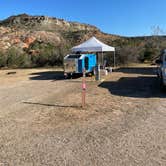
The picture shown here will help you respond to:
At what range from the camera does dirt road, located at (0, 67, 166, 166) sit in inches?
185

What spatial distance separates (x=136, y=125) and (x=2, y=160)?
10.7ft

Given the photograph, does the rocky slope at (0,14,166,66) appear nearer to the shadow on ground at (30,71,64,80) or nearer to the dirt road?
the shadow on ground at (30,71,64,80)

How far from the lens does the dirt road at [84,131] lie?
4.71 m

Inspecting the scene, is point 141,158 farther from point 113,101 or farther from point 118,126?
point 113,101

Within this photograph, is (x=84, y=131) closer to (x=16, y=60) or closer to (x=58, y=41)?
(x=16, y=60)

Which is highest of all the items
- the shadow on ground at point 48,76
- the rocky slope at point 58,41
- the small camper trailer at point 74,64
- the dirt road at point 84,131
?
the rocky slope at point 58,41

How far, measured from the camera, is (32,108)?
8656mm

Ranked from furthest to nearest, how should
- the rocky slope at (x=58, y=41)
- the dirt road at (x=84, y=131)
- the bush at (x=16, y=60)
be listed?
1. the bush at (x=16, y=60)
2. the rocky slope at (x=58, y=41)
3. the dirt road at (x=84, y=131)

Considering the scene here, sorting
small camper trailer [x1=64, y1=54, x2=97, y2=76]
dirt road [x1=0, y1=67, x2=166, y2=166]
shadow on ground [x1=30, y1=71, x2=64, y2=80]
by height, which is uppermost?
small camper trailer [x1=64, y1=54, x2=97, y2=76]

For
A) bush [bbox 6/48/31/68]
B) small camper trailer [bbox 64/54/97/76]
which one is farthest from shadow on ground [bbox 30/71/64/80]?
bush [bbox 6/48/31/68]

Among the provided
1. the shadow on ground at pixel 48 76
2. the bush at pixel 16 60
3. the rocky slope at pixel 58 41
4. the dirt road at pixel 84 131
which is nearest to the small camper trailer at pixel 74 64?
the shadow on ground at pixel 48 76

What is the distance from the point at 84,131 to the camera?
618cm

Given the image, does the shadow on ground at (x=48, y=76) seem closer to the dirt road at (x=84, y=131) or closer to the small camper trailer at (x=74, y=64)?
the small camper trailer at (x=74, y=64)

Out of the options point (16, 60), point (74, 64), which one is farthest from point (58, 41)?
point (74, 64)
